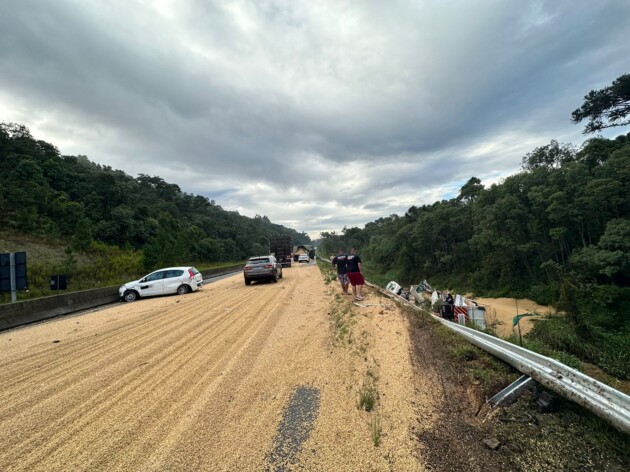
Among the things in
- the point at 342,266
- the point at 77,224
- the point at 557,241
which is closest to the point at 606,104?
the point at 557,241

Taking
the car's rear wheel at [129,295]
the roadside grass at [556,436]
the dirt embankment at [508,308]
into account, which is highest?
the car's rear wheel at [129,295]

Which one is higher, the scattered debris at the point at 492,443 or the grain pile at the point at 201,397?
the grain pile at the point at 201,397

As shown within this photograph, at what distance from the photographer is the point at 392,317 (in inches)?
254

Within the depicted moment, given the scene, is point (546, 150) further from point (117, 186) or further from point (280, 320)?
point (117, 186)

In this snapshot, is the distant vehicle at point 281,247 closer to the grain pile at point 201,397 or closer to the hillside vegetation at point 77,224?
the hillside vegetation at point 77,224

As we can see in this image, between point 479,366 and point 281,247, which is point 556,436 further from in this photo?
point 281,247

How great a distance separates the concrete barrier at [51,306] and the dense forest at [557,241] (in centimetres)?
1599

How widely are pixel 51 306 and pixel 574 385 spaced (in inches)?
590

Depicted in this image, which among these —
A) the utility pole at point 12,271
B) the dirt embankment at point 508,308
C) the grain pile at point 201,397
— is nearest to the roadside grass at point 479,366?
the grain pile at point 201,397

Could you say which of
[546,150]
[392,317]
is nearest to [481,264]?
[546,150]

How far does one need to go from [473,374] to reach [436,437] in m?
1.28

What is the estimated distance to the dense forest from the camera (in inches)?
555

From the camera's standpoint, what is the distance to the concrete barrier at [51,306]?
9.59 m

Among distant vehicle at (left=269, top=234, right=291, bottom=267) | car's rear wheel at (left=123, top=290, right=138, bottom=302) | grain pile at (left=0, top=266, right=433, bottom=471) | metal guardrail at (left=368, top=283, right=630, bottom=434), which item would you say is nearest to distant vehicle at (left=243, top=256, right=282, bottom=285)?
car's rear wheel at (left=123, top=290, right=138, bottom=302)
